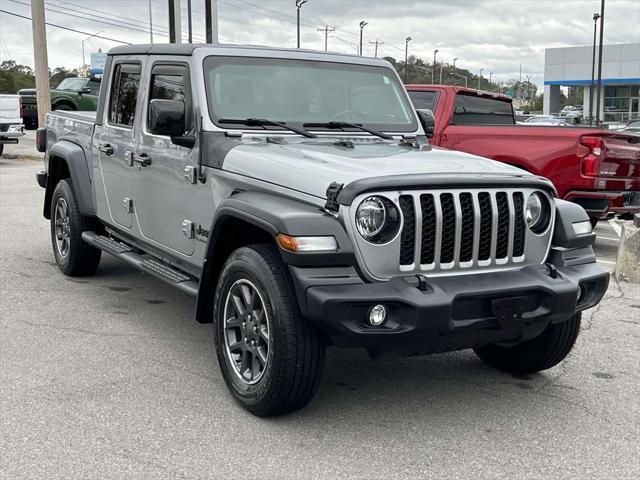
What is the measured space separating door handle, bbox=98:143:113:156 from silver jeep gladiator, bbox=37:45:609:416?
0.88ft

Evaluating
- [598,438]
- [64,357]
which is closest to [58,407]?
[64,357]

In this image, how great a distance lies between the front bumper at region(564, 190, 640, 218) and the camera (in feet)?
27.8

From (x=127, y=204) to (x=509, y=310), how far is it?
313cm

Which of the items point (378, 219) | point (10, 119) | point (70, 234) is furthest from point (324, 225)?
point (10, 119)

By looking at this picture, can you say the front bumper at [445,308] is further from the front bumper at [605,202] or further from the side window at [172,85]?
the front bumper at [605,202]

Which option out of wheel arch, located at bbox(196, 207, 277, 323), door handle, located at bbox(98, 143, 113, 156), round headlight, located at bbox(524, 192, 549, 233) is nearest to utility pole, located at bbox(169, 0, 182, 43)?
door handle, located at bbox(98, 143, 113, 156)

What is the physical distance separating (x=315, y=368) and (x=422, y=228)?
2.76 feet

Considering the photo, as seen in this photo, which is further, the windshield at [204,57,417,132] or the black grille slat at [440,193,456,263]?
the windshield at [204,57,417,132]

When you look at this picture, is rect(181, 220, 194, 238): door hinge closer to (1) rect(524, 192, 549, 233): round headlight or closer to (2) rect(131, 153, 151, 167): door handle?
(2) rect(131, 153, 151, 167): door handle

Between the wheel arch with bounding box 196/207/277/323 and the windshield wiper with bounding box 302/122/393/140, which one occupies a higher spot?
the windshield wiper with bounding box 302/122/393/140

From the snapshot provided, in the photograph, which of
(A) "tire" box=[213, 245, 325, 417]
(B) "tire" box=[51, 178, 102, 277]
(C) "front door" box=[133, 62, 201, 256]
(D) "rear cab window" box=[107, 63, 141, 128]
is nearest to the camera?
(A) "tire" box=[213, 245, 325, 417]

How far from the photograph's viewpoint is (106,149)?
6262 mm

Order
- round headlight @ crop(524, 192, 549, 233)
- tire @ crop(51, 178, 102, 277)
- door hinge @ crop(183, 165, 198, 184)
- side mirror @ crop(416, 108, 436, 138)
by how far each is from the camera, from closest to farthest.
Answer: round headlight @ crop(524, 192, 549, 233) < door hinge @ crop(183, 165, 198, 184) < side mirror @ crop(416, 108, 436, 138) < tire @ crop(51, 178, 102, 277)

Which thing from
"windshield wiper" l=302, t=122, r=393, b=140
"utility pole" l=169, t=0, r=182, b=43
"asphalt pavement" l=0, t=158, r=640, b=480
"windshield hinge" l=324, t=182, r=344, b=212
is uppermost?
"utility pole" l=169, t=0, r=182, b=43
